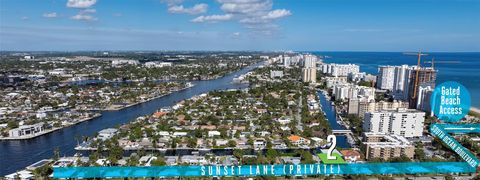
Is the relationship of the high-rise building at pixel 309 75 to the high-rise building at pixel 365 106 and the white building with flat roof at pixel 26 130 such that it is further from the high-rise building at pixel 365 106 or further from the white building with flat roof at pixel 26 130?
the white building with flat roof at pixel 26 130

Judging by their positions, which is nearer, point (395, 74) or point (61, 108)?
point (61, 108)

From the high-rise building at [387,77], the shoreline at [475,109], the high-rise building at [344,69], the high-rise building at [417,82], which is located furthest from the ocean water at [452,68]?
the high-rise building at [344,69]

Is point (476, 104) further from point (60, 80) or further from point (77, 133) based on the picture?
point (60, 80)

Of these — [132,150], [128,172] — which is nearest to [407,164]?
[128,172]

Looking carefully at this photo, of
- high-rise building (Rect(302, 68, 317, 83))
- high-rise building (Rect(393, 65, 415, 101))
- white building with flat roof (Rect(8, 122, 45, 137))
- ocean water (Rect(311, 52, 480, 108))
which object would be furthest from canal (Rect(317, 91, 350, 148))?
white building with flat roof (Rect(8, 122, 45, 137))

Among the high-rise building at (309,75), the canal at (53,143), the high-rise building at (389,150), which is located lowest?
the canal at (53,143)

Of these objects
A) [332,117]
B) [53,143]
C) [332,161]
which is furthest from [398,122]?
[53,143]

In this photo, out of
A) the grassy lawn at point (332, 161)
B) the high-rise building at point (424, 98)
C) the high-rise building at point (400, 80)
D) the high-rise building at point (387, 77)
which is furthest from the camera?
the high-rise building at point (387, 77)

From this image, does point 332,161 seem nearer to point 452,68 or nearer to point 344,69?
point 344,69
